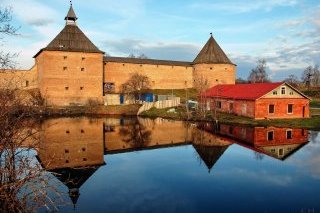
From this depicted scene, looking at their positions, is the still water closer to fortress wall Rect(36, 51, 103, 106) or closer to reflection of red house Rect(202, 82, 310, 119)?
reflection of red house Rect(202, 82, 310, 119)

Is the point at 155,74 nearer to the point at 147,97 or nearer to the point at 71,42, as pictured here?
the point at 147,97

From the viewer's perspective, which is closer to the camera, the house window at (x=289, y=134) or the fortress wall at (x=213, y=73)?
the house window at (x=289, y=134)

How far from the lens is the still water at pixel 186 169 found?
9320 mm

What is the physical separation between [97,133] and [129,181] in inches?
430

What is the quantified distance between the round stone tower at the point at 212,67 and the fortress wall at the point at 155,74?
1.71m

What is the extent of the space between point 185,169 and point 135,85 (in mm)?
30302

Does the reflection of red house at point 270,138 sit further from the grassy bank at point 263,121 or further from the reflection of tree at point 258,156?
the grassy bank at point 263,121

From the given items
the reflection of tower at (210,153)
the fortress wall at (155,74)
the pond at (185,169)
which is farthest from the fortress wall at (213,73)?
the reflection of tower at (210,153)

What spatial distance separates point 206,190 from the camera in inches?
409

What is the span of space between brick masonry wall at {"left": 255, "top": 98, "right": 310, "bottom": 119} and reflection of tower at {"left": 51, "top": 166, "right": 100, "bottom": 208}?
1690 centimetres

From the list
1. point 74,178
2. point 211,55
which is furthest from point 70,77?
point 74,178

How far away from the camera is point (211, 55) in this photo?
48906mm

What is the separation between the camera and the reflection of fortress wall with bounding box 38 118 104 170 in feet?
45.6

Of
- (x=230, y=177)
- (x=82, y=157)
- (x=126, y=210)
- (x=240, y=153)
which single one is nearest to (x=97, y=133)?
(x=82, y=157)
